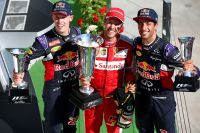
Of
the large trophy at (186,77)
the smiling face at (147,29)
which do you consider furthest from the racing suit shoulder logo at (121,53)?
the large trophy at (186,77)

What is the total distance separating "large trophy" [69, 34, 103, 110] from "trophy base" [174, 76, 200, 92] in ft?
3.48

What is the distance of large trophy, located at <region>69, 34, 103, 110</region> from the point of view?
205 inches

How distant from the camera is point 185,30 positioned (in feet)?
32.7

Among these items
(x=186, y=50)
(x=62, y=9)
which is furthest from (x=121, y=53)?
(x=62, y=9)

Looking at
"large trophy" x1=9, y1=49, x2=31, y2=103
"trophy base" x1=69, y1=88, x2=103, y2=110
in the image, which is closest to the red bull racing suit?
"large trophy" x1=9, y1=49, x2=31, y2=103

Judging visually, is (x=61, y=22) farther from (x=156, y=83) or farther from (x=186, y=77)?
(x=186, y=77)

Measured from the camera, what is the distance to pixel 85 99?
5.38m

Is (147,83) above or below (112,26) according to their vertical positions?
below

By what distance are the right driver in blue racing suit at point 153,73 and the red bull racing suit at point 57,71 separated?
2.98 ft

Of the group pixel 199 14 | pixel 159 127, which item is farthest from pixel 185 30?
pixel 159 127

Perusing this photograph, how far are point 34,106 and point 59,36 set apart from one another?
68.3 inches

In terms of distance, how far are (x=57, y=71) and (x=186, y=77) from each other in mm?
1757

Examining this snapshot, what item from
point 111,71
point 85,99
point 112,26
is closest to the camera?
point 112,26

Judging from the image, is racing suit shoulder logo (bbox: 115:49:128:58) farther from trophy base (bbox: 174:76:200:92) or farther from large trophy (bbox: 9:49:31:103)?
large trophy (bbox: 9:49:31:103)
